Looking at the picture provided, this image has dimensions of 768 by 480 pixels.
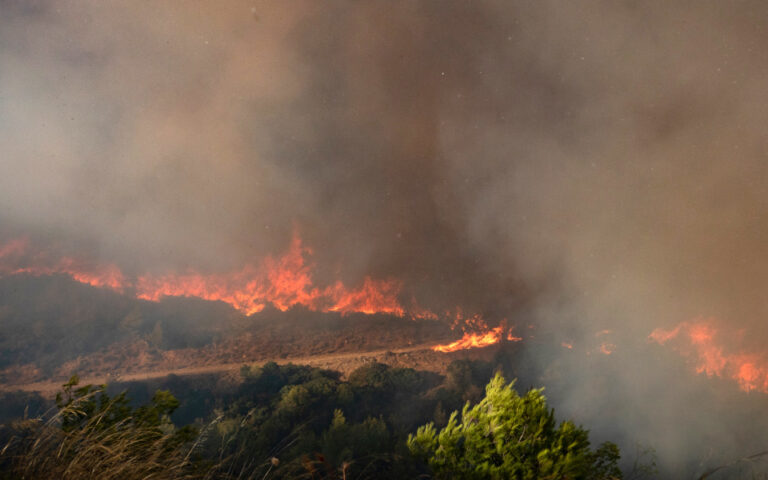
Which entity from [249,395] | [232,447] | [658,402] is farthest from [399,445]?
[658,402]

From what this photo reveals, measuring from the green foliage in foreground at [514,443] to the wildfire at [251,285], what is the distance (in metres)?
23.6

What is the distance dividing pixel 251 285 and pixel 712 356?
29.9m

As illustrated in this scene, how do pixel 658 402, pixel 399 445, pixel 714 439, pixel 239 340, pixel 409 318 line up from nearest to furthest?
pixel 399 445 < pixel 714 439 < pixel 658 402 < pixel 239 340 < pixel 409 318

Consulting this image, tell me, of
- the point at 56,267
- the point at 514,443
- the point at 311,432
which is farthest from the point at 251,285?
the point at 514,443

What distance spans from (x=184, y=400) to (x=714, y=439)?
87.5 ft

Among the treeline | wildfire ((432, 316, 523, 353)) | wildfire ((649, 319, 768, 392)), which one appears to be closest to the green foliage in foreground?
the treeline

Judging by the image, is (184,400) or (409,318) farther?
(409,318)

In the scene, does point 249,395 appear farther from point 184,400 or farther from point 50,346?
point 50,346

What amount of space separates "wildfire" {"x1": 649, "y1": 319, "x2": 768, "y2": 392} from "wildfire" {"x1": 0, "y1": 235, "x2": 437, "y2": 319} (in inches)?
604

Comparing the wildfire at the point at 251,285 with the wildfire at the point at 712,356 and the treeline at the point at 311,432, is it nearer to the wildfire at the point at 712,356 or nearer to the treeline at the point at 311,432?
the treeline at the point at 311,432

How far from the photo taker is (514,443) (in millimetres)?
5012

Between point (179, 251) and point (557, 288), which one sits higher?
point (557, 288)

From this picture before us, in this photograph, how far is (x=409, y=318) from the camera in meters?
28.7

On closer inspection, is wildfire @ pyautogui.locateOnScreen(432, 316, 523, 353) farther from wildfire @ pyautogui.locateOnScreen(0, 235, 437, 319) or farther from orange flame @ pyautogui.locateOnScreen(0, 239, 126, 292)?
orange flame @ pyautogui.locateOnScreen(0, 239, 126, 292)
